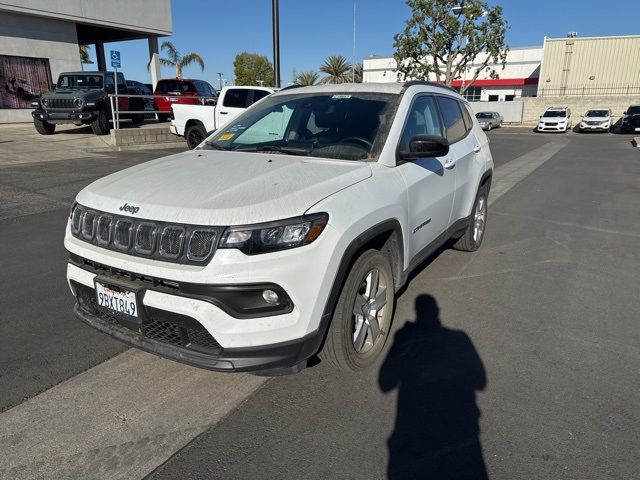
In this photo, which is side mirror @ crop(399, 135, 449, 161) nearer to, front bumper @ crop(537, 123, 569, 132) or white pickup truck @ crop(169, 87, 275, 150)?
white pickup truck @ crop(169, 87, 275, 150)

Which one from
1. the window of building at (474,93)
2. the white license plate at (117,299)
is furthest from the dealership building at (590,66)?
the white license plate at (117,299)

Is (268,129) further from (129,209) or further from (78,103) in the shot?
(78,103)

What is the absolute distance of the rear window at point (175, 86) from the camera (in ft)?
62.6

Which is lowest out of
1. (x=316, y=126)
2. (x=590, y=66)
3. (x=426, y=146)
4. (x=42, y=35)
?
(x=426, y=146)

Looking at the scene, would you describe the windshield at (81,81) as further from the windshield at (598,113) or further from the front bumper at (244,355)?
the windshield at (598,113)

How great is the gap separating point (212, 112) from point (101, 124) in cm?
436

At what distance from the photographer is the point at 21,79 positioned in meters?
20.2

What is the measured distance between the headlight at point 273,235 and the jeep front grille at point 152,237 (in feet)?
0.27

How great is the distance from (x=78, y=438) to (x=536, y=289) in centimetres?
398

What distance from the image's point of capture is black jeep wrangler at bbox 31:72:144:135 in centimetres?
1491

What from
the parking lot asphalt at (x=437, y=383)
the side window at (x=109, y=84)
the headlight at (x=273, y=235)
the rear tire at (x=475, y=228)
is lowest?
the parking lot asphalt at (x=437, y=383)

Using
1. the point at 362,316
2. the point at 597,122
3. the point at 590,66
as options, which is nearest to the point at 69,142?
the point at 362,316

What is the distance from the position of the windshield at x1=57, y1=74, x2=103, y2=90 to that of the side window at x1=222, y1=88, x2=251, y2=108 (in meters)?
5.03

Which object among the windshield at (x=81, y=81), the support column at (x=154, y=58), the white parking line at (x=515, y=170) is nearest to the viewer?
the white parking line at (x=515, y=170)
